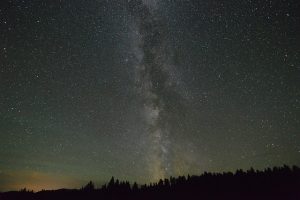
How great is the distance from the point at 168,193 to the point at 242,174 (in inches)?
696

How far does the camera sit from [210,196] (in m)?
53.0

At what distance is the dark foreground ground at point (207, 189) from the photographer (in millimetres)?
47344

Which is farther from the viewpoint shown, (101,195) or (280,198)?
(101,195)

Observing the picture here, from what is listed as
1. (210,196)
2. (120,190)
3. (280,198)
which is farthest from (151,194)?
(280,198)

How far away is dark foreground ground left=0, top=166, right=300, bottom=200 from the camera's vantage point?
4734cm

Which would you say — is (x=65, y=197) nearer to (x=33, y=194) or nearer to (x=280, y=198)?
(x=33, y=194)

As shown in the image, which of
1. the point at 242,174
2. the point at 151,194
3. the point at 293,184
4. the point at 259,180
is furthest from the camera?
the point at 151,194

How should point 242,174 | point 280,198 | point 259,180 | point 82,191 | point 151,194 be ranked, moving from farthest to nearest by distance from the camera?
point 82,191 < point 151,194 < point 242,174 < point 259,180 < point 280,198

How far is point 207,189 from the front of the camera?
56.6 m

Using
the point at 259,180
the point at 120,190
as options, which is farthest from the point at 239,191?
the point at 120,190

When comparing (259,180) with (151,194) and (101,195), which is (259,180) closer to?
(151,194)

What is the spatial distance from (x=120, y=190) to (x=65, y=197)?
1496 centimetres

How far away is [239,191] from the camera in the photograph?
164 ft

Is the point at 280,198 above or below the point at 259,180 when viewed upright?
below
